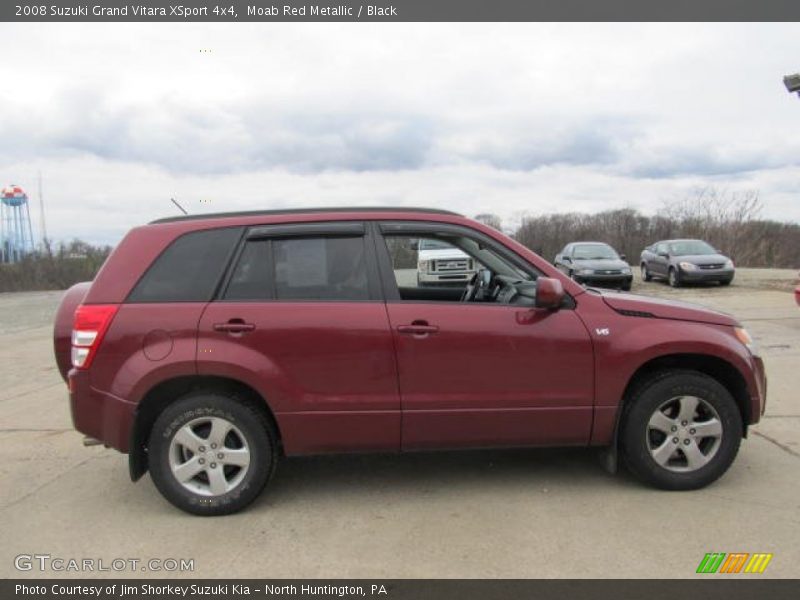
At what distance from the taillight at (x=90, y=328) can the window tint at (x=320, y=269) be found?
3.32 ft

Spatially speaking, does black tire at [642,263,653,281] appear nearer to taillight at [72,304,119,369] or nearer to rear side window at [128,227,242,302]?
rear side window at [128,227,242,302]

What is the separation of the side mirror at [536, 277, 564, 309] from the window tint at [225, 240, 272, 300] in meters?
1.64

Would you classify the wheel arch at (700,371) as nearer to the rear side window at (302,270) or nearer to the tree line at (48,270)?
the rear side window at (302,270)

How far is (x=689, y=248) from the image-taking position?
64.8ft

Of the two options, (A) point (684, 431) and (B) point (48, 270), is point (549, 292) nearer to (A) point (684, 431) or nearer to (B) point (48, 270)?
(A) point (684, 431)

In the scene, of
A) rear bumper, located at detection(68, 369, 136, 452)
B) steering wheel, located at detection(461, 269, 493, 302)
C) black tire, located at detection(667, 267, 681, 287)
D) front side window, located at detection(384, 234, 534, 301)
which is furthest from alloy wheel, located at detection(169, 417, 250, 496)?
black tire, located at detection(667, 267, 681, 287)

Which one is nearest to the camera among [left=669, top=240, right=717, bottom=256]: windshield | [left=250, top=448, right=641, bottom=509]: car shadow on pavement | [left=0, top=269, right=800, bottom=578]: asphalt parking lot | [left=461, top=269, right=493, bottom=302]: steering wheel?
[left=0, top=269, right=800, bottom=578]: asphalt parking lot

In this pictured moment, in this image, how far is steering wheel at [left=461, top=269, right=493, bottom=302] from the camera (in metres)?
4.51

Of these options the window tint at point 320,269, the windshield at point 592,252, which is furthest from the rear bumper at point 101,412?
the windshield at point 592,252

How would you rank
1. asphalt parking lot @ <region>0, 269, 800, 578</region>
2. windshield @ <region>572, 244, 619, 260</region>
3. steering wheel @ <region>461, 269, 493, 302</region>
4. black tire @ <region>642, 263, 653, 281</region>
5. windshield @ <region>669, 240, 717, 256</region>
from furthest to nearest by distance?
black tire @ <region>642, 263, 653, 281</region> < windshield @ <region>669, 240, 717, 256</region> < windshield @ <region>572, 244, 619, 260</region> < steering wheel @ <region>461, 269, 493, 302</region> < asphalt parking lot @ <region>0, 269, 800, 578</region>

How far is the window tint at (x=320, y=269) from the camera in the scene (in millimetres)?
3773
